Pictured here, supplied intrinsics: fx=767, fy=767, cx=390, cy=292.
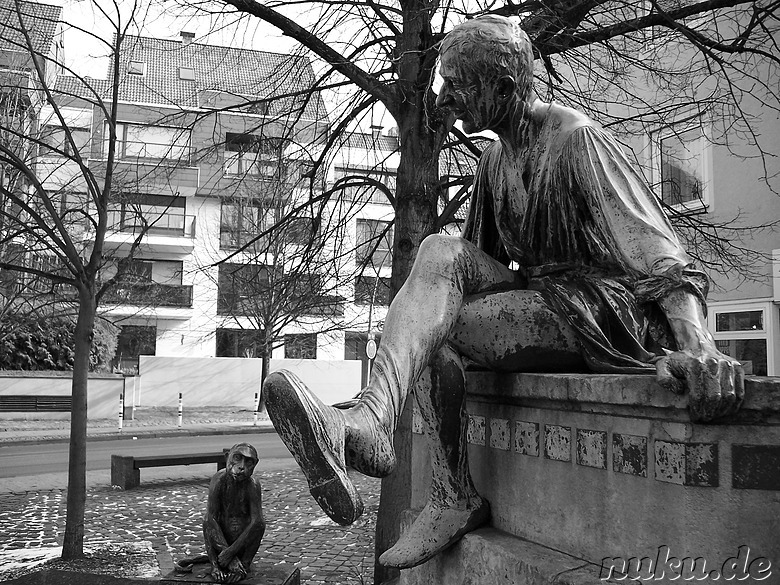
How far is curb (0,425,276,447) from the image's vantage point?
17672 millimetres

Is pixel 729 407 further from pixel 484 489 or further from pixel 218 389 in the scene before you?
pixel 218 389

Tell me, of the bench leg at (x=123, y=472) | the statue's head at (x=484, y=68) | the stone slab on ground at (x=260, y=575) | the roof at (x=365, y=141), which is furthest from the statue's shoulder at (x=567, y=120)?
the bench leg at (x=123, y=472)

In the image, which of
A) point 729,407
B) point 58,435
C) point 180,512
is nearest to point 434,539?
point 729,407

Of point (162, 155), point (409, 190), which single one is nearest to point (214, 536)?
point (409, 190)

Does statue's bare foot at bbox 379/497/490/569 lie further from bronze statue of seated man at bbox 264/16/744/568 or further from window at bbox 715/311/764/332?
window at bbox 715/311/764/332

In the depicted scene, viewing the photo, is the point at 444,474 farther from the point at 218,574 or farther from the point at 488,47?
the point at 218,574

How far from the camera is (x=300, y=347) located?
30656 mm

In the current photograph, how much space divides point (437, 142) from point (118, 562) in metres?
5.19

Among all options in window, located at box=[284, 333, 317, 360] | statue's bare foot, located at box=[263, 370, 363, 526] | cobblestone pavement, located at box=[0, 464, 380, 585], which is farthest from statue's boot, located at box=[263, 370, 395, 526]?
window, located at box=[284, 333, 317, 360]

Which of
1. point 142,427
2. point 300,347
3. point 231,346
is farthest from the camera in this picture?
point 231,346

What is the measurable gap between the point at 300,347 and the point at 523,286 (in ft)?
94.0

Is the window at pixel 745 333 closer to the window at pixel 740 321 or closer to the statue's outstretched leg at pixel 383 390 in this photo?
the window at pixel 740 321

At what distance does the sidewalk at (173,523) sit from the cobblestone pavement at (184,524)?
0.01 metres

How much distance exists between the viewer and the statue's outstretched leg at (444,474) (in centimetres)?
217
